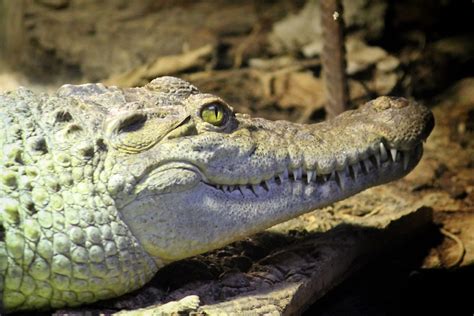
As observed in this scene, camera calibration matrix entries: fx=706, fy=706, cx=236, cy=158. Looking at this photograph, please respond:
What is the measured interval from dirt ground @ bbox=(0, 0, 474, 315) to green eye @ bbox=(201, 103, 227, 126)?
1.07 m

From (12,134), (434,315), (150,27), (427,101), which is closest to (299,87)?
(427,101)

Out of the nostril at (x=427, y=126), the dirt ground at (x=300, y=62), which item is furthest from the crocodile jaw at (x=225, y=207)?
the dirt ground at (x=300, y=62)

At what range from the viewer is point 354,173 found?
128 inches

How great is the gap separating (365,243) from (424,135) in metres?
0.72

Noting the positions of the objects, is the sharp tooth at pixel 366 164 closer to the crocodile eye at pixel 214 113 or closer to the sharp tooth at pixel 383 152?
the sharp tooth at pixel 383 152

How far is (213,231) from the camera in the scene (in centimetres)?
300

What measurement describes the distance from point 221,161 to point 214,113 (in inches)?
8.5

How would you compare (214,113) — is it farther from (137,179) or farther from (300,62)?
(300,62)

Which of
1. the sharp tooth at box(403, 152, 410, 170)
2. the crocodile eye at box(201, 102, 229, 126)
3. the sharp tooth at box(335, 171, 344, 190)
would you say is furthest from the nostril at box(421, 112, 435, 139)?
the crocodile eye at box(201, 102, 229, 126)

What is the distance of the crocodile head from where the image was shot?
286cm

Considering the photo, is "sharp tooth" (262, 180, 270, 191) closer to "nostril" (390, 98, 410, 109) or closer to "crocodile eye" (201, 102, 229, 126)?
"crocodile eye" (201, 102, 229, 126)

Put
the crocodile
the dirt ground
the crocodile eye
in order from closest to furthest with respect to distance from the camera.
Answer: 1. the crocodile
2. the crocodile eye
3. the dirt ground

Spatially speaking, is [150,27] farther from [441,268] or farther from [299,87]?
[441,268]

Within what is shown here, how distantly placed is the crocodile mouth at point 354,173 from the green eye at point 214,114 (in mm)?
262
